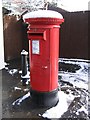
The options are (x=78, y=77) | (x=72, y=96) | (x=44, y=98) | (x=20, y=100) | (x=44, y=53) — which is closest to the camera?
(x=44, y=53)

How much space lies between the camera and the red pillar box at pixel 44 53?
10.7 feet

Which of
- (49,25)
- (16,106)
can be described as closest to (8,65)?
(16,106)

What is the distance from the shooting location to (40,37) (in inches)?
130

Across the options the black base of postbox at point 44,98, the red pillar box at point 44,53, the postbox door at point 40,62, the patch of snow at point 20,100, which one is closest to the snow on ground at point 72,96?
the black base of postbox at point 44,98

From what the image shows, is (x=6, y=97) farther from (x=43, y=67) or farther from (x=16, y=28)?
(x=16, y=28)

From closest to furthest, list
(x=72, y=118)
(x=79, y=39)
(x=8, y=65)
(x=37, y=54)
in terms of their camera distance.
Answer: (x=72, y=118) < (x=37, y=54) < (x=8, y=65) < (x=79, y=39)

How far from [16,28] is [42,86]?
16.6 feet

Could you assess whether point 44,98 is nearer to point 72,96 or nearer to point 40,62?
point 40,62

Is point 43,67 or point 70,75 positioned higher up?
point 43,67

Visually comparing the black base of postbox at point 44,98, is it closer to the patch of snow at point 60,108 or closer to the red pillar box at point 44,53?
the red pillar box at point 44,53

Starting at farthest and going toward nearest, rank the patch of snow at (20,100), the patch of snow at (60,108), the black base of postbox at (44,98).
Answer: the patch of snow at (20,100)
the black base of postbox at (44,98)
the patch of snow at (60,108)

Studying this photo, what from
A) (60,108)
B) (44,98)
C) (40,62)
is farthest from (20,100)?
(40,62)

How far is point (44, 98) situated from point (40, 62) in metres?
0.66

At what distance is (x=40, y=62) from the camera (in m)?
3.43
